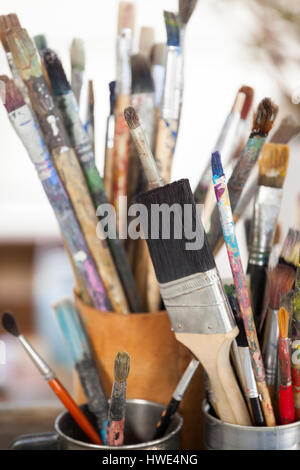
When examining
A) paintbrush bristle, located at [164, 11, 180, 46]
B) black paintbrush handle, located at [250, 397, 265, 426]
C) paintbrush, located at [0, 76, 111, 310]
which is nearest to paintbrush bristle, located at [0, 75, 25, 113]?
paintbrush, located at [0, 76, 111, 310]

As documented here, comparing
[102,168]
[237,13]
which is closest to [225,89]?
[237,13]

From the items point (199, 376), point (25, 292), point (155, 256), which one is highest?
point (155, 256)

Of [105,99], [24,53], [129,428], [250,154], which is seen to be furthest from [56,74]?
[105,99]

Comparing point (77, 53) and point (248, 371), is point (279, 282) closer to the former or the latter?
point (248, 371)

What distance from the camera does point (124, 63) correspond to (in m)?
0.41

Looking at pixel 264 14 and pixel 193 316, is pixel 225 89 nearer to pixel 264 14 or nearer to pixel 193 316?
pixel 264 14

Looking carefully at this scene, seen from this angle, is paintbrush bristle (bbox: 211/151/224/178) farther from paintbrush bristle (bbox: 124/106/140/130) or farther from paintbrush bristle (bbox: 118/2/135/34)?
paintbrush bristle (bbox: 118/2/135/34)

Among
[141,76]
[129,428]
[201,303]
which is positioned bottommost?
[129,428]

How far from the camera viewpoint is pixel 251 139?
34 cm

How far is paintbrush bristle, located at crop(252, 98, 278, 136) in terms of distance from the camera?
1.04 ft

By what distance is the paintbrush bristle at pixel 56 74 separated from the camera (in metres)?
0.36

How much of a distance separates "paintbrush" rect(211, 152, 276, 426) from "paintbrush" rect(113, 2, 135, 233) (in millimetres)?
120

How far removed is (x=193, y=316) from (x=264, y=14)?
1.75 ft

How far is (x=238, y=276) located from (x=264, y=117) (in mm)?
91
